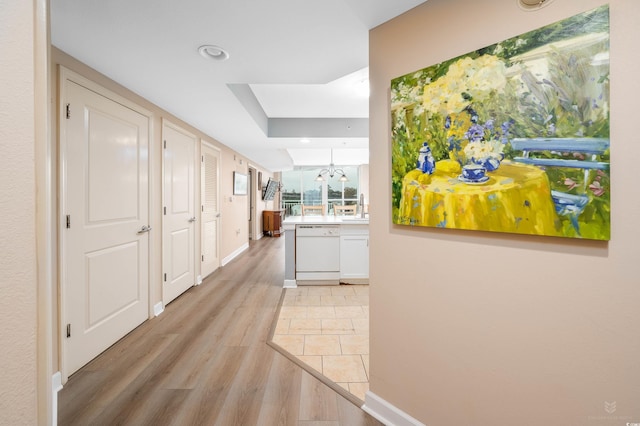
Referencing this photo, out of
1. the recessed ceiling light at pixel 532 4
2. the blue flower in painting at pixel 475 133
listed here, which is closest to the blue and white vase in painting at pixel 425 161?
the blue flower in painting at pixel 475 133

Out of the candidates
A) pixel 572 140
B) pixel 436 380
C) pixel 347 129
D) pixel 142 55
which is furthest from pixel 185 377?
pixel 347 129

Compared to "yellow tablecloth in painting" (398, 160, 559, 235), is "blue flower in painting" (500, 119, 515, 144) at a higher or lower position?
higher

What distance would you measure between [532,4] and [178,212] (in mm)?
3461

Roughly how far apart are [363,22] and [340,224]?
250 cm

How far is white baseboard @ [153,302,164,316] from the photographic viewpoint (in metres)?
2.77

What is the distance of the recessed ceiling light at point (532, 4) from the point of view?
3.31 feet

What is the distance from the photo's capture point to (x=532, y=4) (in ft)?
3.40

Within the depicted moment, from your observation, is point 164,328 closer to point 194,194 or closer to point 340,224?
point 194,194

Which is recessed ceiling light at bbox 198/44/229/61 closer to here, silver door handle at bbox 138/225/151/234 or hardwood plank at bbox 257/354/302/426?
silver door handle at bbox 138/225/151/234

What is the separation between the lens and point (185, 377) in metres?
1.85

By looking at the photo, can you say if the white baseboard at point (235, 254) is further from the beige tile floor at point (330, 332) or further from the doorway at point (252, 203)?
the beige tile floor at point (330, 332)

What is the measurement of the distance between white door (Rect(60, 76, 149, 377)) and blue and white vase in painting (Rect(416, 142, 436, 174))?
2254 mm

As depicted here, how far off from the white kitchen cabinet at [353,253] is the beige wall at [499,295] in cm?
213

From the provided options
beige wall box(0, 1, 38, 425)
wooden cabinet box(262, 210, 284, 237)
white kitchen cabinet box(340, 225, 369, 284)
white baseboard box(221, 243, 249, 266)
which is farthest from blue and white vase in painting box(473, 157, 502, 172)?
wooden cabinet box(262, 210, 284, 237)
